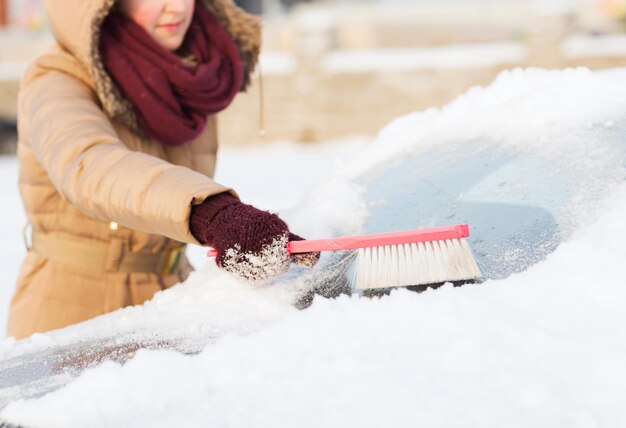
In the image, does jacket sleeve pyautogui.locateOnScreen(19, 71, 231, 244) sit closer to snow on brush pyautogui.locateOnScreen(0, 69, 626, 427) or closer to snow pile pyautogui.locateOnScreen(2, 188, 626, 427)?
snow on brush pyautogui.locateOnScreen(0, 69, 626, 427)

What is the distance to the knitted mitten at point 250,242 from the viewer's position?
1611 millimetres

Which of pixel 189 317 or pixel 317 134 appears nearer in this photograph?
pixel 189 317

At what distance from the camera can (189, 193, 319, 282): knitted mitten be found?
5.29ft

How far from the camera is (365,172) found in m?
2.19

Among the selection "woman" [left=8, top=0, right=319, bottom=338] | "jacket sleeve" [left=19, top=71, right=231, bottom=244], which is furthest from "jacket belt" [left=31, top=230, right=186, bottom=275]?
"jacket sleeve" [left=19, top=71, right=231, bottom=244]

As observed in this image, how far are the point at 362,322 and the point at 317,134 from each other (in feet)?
43.2

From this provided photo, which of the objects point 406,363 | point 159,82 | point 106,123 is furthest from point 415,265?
point 159,82

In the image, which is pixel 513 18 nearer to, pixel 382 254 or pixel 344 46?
pixel 344 46

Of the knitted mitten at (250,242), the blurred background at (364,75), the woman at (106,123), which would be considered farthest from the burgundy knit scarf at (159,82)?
the blurred background at (364,75)

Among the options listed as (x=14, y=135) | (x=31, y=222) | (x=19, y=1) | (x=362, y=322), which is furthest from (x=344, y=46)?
(x=362, y=322)

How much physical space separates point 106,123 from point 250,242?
29.3 inches

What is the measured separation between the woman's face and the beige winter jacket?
10 centimetres

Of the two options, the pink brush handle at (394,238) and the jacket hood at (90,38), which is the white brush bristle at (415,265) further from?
the jacket hood at (90,38)

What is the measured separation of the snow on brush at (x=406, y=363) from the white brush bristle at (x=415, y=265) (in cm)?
12
